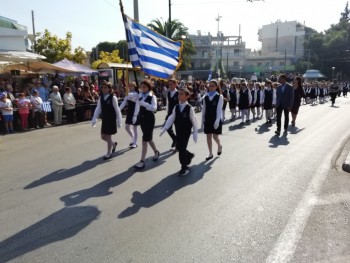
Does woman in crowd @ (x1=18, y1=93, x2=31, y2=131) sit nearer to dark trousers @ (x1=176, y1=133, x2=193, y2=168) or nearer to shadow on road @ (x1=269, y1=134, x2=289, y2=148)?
dark trousers @ (x1=176, y1=133, x2=193, y2=168)

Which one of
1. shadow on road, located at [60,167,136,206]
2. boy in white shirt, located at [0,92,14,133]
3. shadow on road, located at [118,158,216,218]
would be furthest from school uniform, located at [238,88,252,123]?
boy in white shirt, located at [0,92,14,133]

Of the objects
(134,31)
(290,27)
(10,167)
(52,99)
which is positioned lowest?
(10,167)

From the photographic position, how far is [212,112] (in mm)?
8180

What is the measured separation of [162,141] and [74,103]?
649 cm

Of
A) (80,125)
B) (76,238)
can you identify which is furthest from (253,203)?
(80,125)

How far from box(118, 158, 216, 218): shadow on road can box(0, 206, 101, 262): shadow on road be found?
0.53m

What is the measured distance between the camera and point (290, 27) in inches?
3875

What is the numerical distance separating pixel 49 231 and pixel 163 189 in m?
2.13

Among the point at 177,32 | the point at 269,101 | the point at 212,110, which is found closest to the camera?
the point at 212,110

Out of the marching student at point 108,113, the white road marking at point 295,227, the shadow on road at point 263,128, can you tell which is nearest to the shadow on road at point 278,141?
the shadow on road at point 263,128

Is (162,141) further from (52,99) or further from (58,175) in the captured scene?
(52,99)

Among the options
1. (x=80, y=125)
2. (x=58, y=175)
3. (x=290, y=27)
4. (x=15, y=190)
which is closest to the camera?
(x=15, y=190)

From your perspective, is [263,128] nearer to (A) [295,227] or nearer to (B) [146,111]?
(B) [146,111]

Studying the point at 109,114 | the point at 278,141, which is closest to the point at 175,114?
the point at 109,114
